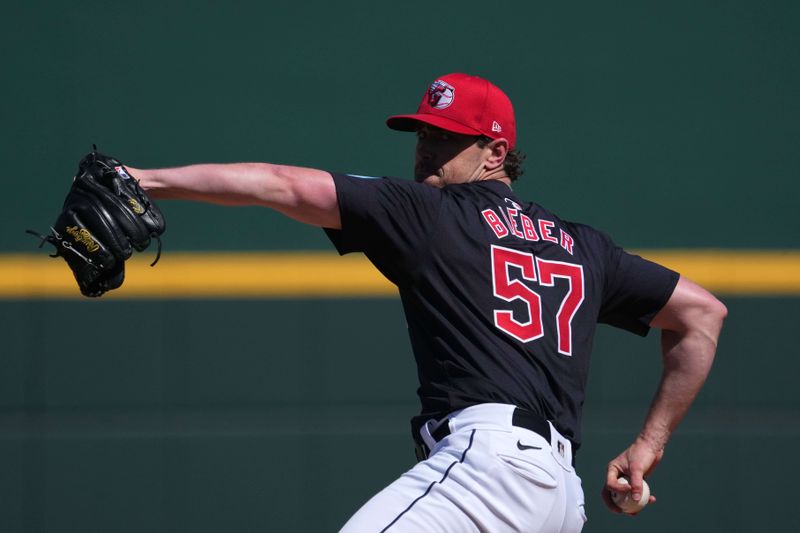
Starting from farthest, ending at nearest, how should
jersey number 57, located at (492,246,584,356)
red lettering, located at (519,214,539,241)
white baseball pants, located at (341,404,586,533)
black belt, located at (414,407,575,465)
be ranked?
red lettering, located at (519,214,539,241) < jersey number 57, located at (492,246,584,356) < black belt, located at (414,407,575,465) < white baseball pants, located at (341,404,586,533)

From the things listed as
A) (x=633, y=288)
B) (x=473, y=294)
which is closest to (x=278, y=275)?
(x=633, y=288)

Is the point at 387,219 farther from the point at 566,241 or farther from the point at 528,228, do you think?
the point at 566,241

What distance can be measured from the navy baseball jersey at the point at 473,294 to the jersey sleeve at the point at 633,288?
0.24 m

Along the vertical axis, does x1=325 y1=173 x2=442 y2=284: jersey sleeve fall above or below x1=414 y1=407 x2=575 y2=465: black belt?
above

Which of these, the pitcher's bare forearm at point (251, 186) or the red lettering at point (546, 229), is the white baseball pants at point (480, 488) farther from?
the pitcher's bare forearm at point (251, 186)

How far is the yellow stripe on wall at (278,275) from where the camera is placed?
441 centimetres

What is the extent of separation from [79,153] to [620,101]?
7.88 feet

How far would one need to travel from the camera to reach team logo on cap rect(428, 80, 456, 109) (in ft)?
9.36

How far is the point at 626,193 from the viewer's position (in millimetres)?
4625

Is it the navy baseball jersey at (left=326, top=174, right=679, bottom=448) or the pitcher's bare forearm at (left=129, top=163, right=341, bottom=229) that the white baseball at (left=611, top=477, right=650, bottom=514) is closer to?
the navy baseball jersey at (left=326, top=174, right=679, bottom=448)

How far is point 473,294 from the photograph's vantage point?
8.25 ft

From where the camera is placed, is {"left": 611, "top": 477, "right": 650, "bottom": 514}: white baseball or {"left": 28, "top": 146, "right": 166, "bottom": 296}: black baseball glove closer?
{"left": 28, "top": 146, "right": 166, "bottom": 296}: black baseball glove

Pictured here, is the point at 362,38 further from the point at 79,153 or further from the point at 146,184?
the point at 146,184

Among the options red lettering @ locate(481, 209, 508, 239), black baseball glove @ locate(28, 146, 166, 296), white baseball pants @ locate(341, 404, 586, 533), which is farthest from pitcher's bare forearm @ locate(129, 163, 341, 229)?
white baseball pants @ locate(341, 404, 586, 533)
